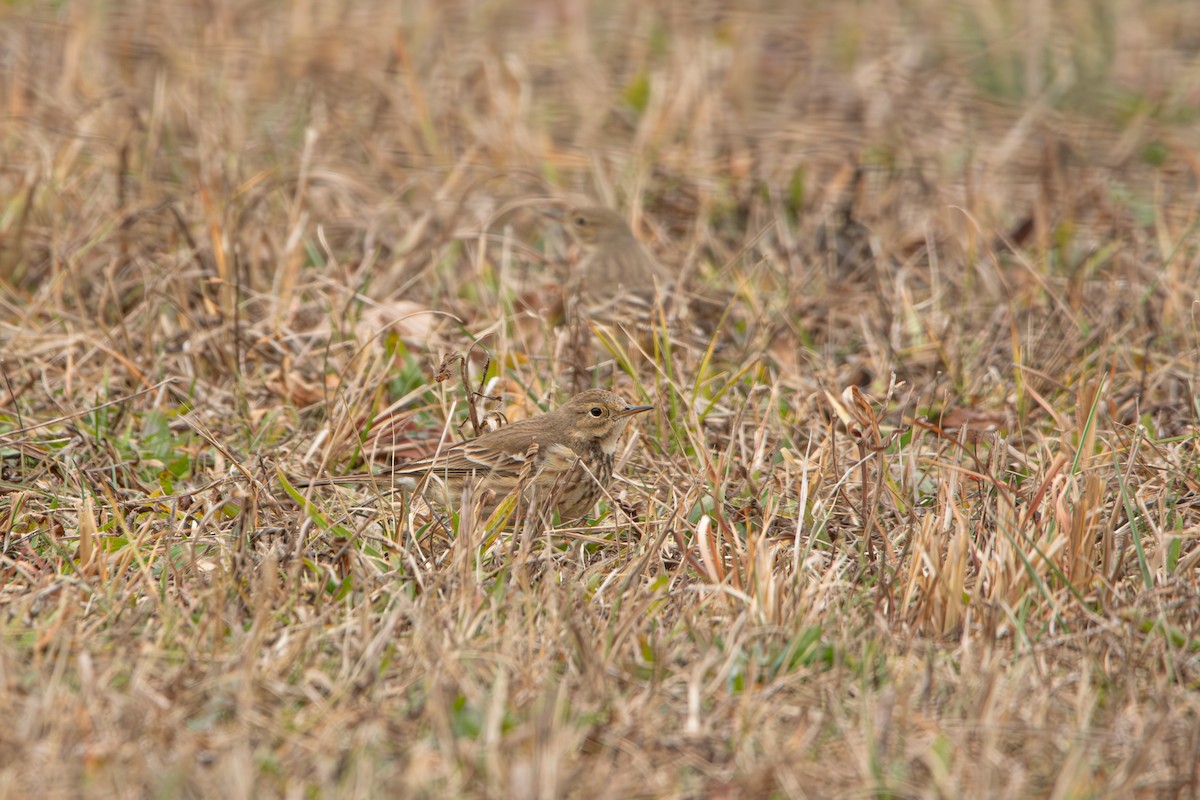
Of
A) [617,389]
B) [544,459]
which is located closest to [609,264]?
[617,389]

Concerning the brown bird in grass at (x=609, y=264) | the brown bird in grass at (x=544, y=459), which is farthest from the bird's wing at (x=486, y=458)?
the brown bird in grass at (x=609, y=264)

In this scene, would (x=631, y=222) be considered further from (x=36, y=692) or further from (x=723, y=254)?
(x=36, y=692)

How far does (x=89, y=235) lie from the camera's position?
6859mm

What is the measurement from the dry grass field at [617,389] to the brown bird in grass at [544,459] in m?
0.09

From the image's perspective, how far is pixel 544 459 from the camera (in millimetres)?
5113

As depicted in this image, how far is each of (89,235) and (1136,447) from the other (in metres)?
4.47

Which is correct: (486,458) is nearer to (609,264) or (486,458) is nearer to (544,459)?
(544,459)

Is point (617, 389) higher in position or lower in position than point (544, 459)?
lower

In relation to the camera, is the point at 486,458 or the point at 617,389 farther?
the point at 617,389

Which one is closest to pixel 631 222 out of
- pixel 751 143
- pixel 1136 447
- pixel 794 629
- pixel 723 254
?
pixel 723 254

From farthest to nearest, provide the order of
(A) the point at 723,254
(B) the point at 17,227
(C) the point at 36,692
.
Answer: (A) the point at 723,254
(B) the point at 17,227
(C) the point at 36,692

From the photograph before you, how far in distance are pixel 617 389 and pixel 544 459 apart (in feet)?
2.97

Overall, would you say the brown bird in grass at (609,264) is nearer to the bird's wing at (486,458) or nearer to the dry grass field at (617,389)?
the dry grass field at (617,389)

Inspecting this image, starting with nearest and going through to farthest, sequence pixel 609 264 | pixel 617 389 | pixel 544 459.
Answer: pixel 544 459, pixel 617 389, pixel 609 264
